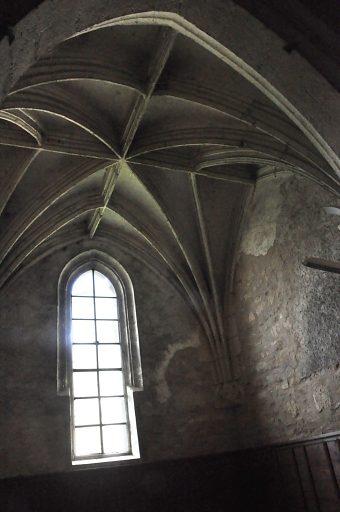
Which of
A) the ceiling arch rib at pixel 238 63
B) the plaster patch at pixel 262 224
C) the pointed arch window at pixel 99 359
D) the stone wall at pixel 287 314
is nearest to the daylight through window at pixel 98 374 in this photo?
the pointed arch window at pixel 99 359

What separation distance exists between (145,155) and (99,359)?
3.71 metres

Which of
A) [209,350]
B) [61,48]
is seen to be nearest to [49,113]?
[61,48]

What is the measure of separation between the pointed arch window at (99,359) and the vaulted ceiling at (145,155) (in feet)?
2.59

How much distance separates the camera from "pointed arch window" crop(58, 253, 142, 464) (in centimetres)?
797

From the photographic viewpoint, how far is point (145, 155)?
7.53 meters

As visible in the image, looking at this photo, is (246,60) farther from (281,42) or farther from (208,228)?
(208,228)

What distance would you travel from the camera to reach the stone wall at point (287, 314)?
6.80 meters

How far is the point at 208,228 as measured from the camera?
351 inches

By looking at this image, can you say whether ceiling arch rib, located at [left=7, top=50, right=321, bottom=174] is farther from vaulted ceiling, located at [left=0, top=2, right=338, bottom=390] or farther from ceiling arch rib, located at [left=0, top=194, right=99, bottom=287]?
ceiling arch rib, located at [left=0, top=194, right=99, bottom=287]

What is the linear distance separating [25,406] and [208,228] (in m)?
4.39

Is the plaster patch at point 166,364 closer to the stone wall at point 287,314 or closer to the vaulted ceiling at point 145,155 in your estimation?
the vaulted ceiling at point 145,155

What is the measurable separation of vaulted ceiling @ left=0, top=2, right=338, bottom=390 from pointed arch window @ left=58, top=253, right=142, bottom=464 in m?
0.79

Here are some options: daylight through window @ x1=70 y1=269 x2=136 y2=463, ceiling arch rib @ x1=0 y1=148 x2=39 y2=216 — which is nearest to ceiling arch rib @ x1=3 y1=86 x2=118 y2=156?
ceiling arch rib @ x1=0 y1=148 x2=39 y2=216

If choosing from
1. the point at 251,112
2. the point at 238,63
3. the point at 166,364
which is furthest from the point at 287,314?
the point at 238,63
